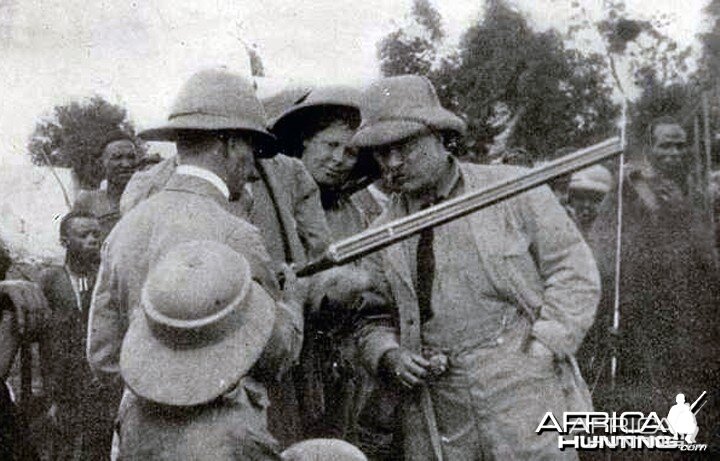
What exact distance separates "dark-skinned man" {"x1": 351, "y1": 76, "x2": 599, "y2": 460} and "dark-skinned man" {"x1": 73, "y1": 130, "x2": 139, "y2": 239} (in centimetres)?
169

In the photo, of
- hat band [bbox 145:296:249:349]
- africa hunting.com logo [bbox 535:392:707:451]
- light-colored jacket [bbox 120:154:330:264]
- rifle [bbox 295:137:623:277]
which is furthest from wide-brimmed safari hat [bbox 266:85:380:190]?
hat band [bbox 145:296:249:349]

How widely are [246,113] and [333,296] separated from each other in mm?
728

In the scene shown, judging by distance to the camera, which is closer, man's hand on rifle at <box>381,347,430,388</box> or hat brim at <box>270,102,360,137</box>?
man's hand on rifle at <box>381,347,430,388</box>

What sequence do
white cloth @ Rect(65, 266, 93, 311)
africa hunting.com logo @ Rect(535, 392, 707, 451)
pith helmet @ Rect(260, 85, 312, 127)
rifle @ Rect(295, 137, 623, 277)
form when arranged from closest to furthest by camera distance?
rifle @ Rect(295, 137, 623, 277) < africa hunting.com logo @ Rect(535, 392, 707, 451) < pith helmet @ Rect(260, 85, 312, 127) < white cloth @ Rect(65, 266, 93, 311)

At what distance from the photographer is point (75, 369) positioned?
152 inches

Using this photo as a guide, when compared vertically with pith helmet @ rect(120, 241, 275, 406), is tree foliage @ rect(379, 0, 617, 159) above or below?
above

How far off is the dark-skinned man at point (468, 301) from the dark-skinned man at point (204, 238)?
0.50 meters

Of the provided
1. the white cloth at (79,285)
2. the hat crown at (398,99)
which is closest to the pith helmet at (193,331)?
the hat crown at (398,99)

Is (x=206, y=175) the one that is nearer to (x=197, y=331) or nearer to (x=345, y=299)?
(x=197, y=331)

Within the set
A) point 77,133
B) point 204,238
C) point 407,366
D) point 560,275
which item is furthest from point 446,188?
point 77,133

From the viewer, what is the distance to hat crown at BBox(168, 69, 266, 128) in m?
2.51

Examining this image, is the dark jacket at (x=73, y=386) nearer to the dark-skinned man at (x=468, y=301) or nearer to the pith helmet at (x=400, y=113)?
the dark-skinned man at (x=468, y=301)

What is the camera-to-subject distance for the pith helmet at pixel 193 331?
80.0 inches

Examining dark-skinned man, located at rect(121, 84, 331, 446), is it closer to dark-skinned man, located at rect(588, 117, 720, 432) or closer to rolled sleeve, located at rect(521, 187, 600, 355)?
rolled sleeve, located at rect(521, 187, 600, 355)
